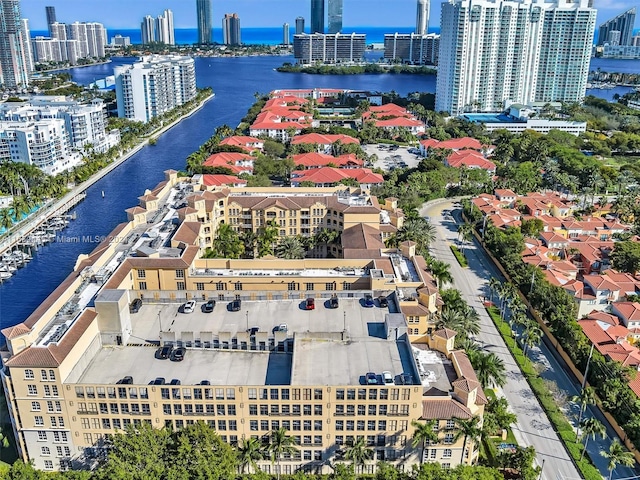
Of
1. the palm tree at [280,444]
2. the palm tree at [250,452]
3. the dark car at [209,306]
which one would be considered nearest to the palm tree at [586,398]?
the palm tree at [280,444]

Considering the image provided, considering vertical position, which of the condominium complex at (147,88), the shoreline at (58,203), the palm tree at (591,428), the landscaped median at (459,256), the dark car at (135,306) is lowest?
the landscaped median at (459,256)

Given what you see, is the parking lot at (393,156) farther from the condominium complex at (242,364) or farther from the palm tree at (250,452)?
the palm tree at (250,452)

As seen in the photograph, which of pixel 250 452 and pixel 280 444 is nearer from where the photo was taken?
pixel 280 444

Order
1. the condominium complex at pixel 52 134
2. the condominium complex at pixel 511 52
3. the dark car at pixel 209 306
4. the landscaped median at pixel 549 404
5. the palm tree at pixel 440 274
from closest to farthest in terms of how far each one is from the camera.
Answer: the landscaped median at pixel 549 404 < the dark car at pixel 209 306 < the palm tree at pixel 440 274 < the condominium complex at pixel 52 134 < the condominium complex at pixel 511 52

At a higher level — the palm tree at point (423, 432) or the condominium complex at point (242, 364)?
the condominium complex at point (242, 364)

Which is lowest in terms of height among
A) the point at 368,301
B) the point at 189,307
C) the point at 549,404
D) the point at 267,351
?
the point at 549,404

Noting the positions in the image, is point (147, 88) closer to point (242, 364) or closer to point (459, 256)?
point (459, 256)

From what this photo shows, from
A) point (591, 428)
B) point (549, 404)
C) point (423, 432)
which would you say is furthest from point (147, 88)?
point (591, 428)

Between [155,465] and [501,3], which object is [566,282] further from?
[501,3]
